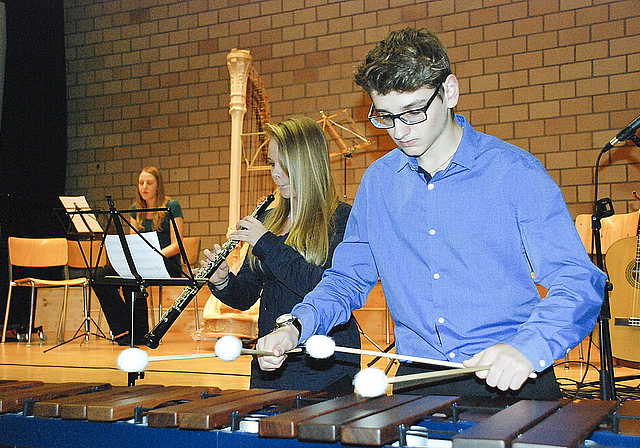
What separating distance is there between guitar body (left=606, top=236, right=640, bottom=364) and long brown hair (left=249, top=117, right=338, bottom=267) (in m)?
2.43

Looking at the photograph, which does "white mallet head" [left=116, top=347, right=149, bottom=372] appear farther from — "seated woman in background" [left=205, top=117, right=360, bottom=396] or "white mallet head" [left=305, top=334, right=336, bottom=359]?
"seated woman in background" [left=205, top=117, right=360, bottom=396]

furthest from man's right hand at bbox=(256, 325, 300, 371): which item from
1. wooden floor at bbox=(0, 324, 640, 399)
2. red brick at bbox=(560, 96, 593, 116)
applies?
red brick at bbox=(560, 96, 593, 116)

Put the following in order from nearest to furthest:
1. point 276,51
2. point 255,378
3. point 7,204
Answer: point 255,378, point 7,204, point 276,51

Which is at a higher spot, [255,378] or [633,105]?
[633,105]

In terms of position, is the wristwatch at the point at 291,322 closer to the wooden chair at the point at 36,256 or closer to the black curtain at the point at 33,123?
the wooden chair at the point at 36,256

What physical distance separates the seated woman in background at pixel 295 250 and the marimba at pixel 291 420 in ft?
1.73

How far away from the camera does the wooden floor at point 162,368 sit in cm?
349

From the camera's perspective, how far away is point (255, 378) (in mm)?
2092

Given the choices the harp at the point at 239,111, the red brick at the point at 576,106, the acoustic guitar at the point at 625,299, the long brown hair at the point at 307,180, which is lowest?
the acoustic guitar at the point at 625,299

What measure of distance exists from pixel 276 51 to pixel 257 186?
6.20 feet

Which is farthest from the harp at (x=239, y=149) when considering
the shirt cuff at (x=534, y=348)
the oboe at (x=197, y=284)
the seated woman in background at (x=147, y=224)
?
the shirt cuff at (x=534, y=348)

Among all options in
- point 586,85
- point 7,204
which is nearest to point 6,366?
point 7,204

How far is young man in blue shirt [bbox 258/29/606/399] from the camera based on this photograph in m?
1.38

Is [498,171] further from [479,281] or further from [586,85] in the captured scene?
[586,85]
